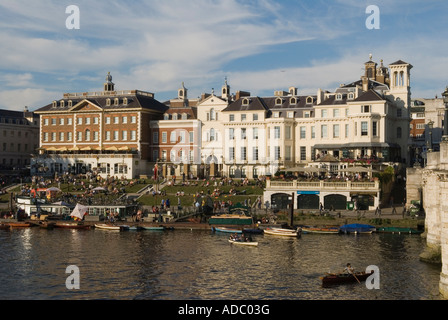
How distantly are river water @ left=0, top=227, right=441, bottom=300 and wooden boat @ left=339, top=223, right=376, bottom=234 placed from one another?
1.89m

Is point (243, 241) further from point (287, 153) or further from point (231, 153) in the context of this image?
point (231, 153)

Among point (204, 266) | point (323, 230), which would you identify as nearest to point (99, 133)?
point (323, 230)

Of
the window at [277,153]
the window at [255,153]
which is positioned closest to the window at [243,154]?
the window at [255,153]

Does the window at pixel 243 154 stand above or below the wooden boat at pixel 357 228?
above

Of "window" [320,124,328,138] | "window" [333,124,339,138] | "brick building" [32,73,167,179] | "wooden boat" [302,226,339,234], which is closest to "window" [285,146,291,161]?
"window" [320,124,328,138]

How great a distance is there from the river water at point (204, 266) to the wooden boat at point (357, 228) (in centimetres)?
189

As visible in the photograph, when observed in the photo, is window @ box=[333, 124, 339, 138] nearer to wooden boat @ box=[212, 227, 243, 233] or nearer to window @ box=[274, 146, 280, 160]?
window @ box=[274, 146, 280, 160]

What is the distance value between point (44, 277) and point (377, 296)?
980 inches

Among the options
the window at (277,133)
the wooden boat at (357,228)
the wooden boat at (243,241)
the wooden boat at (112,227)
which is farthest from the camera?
the window at (277,133)

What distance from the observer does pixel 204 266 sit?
4978cm

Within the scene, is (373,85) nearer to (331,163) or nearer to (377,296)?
(331,163)

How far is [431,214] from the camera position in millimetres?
49688

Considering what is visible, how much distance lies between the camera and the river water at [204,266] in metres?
41.4

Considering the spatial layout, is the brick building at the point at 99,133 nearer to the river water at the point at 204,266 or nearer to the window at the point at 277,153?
the window at the point at 277,153
